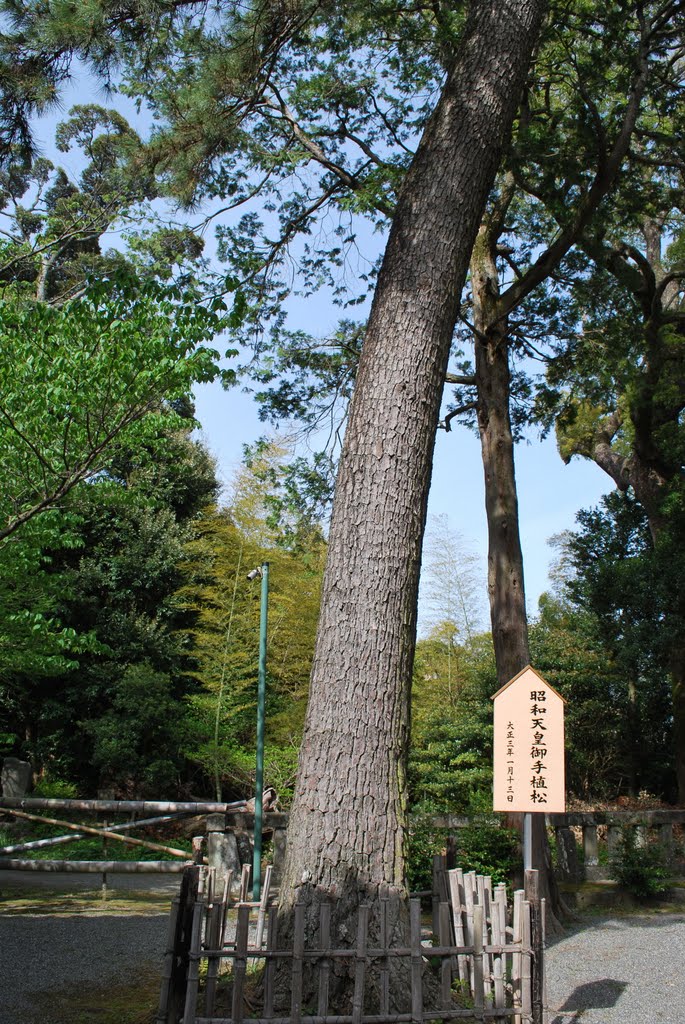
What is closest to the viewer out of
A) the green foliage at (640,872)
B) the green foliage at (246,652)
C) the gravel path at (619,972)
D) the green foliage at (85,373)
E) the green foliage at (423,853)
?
the gravel path at (619,972)

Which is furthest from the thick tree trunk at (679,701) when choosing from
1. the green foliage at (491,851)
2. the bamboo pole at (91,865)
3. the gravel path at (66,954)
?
the gravel path at (66,954)

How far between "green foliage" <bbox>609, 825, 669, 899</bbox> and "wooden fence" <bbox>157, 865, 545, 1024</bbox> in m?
4.54

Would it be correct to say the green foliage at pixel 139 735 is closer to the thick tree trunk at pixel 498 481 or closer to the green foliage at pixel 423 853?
the green foliage at pixel 423 853

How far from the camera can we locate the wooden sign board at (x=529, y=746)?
14.7 feet

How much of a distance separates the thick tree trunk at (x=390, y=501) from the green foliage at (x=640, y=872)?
5.30 metres

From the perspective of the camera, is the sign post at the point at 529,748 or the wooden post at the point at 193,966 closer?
the wooden post at the point at 193,966

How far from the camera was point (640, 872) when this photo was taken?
310 inches

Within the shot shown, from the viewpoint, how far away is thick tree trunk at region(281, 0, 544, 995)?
3.67m

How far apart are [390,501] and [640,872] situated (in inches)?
229

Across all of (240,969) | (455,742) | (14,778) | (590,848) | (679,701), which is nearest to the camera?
(240,969)

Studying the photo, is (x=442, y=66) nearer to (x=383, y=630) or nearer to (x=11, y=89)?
(x=11, y=89)

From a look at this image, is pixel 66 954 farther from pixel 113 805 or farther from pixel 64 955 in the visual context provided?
pixel 113 805

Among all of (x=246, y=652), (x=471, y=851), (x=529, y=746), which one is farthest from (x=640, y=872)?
(x=246, y=652)

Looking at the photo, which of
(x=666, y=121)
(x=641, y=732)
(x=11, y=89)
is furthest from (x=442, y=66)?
(x=641, y=732)
